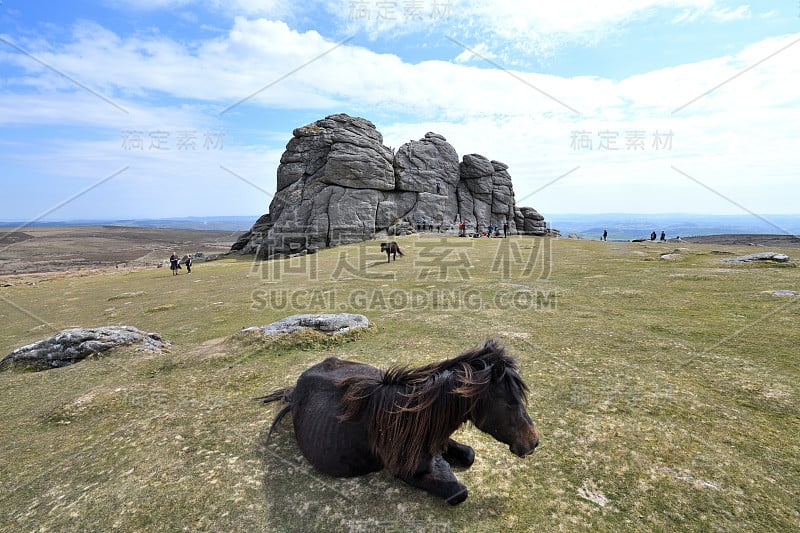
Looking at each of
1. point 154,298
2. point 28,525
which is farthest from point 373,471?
point 154,298

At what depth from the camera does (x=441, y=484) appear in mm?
4605

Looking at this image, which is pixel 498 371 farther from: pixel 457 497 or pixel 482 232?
pixel 482 232

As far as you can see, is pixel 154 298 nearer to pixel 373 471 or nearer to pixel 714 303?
pixel 373 471

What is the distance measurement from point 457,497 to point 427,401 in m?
1.46

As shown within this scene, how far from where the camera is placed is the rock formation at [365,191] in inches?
2530

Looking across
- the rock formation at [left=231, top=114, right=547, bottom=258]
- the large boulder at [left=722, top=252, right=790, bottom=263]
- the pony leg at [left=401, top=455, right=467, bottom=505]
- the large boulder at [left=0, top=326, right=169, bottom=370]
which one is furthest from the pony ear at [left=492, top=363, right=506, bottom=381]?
the rock formation at [left=231, top=114, right=547, bottom=258]

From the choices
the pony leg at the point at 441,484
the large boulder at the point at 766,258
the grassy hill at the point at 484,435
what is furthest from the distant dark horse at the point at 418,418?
the large boulder at the point at 766,258

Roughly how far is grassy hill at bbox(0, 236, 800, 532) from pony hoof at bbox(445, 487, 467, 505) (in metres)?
0.12

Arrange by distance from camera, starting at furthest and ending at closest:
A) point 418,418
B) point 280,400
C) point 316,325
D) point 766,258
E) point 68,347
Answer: point 766,258
point 316,325
point 68,347
point 280,400
point 418,418

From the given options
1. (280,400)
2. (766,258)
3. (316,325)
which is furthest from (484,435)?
(766,258)

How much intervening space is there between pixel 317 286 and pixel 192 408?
619 inches

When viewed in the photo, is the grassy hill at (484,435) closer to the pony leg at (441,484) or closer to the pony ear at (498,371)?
the pony leg at (441,484)

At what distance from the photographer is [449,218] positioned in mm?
76938

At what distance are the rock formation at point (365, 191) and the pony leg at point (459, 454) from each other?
184ft
